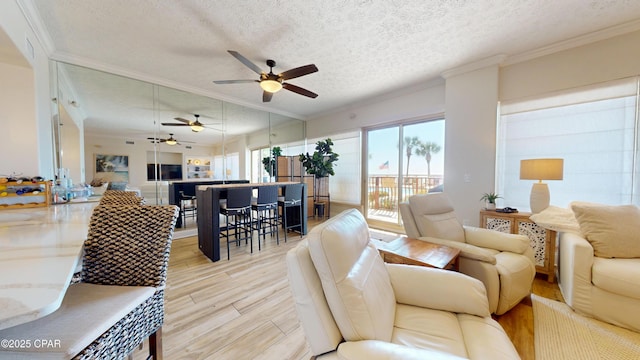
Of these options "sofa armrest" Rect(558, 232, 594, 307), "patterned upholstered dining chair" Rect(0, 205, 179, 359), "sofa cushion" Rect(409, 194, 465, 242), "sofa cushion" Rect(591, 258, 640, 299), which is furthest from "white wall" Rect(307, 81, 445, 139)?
"patterned upholstered dining chair" Rect(0, 205, 179, 359)

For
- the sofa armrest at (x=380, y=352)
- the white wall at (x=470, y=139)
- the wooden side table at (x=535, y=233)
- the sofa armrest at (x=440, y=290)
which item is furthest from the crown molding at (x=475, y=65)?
the sofa armrest at (x=380, y=352)

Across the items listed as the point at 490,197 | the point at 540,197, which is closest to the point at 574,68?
the point at 540,197

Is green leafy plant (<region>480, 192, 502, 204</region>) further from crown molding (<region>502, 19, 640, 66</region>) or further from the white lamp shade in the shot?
crown molding (<region>502, 19, 640, 66</region>)

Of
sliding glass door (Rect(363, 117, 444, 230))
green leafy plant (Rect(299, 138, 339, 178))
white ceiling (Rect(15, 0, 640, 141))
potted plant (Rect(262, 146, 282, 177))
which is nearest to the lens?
white ceiling (Rect(15, 0, 640, 141))

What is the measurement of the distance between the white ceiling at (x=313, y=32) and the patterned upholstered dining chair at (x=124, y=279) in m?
2.08

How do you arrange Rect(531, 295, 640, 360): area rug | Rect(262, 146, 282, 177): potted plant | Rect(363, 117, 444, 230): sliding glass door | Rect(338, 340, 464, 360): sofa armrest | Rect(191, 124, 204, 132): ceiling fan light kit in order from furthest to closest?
Rect(262, 146, 282, 177): potted plant
Rect(191, 124, 204, 132): ceiling fan light kit
Rect(363, 117, 444, 230): sliding glass door
Rect(531, 295, 640, 360): area rug
Rect(338, 340, 464, 360): sofa armrest

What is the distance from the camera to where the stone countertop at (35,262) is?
1.78ft

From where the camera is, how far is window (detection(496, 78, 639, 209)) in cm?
235

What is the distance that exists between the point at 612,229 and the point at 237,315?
323cm

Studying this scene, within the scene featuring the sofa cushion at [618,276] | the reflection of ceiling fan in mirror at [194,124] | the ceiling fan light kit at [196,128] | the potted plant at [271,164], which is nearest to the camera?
the sofa cushion at [618,276]

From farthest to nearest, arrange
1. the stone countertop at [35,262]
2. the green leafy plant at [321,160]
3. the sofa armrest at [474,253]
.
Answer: the green leafy plant at [321,160]
the sofa armrest at [474,253]
the stone countertop at [35,262]

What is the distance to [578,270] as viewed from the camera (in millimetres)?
1748

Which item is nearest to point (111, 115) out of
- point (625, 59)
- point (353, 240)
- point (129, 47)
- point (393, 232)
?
point (129, 47)

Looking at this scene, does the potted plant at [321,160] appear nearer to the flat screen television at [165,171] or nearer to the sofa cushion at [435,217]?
the flat screen television at [165,171]
